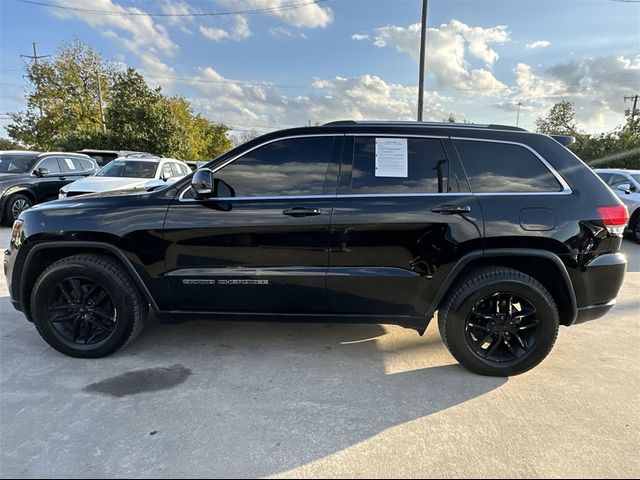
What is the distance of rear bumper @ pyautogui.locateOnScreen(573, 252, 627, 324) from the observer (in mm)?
2939

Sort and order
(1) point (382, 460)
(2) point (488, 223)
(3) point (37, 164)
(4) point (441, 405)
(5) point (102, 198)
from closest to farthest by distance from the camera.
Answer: (1) point (382, 460) → (4) point (441, 405) → (2) point (488, 223) → (5) point (102, 198) → (3) point (37, 164)

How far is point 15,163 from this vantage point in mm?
9500

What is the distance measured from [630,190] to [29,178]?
45.5 feet

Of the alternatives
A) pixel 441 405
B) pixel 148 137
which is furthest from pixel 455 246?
pixel 148 137

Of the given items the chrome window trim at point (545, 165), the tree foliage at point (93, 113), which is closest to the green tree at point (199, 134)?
the tree foliage at point (93, 113)

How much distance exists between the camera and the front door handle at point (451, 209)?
2895mm

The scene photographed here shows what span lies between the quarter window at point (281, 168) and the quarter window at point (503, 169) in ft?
3.47

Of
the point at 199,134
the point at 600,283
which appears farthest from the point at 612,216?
the point at 199,134

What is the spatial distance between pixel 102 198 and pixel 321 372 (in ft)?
7.26

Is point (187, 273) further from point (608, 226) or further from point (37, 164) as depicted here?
point (37, 164)

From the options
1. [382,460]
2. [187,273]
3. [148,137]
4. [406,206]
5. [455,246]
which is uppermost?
[148,137]

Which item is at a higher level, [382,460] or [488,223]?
[488,223]

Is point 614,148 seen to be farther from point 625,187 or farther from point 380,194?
point 380,194

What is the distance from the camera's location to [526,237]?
2.90 meters
